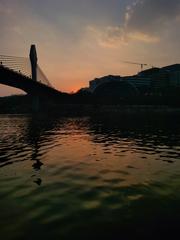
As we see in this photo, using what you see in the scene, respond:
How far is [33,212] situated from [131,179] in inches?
282

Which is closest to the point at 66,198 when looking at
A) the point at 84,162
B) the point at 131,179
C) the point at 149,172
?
the point at 131,179

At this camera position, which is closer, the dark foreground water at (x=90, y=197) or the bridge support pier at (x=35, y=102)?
the dark foreground water at (x=90, y=197)

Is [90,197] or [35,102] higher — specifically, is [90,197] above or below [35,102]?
below

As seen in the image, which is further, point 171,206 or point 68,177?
point 68,177

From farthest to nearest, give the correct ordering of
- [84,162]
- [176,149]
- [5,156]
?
[176,149] → [5,156] → [84,162]

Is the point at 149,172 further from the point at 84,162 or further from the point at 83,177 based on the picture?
the point at 84,162

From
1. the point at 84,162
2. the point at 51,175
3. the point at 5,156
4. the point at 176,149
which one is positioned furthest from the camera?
the point at 176,149

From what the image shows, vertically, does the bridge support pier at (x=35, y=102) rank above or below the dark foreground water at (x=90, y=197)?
above

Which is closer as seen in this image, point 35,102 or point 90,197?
point 90,197

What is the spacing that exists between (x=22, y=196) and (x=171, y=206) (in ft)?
24.7

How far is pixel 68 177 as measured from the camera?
728 inches

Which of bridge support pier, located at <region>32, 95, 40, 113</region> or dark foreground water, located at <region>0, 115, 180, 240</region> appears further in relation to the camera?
bridge support pier, located at <region>32, 95, 40, 113</region>

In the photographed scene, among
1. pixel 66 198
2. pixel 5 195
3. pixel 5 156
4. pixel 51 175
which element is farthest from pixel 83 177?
pixel 5 156

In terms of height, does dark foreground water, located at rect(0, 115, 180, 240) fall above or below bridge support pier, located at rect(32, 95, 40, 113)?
below
